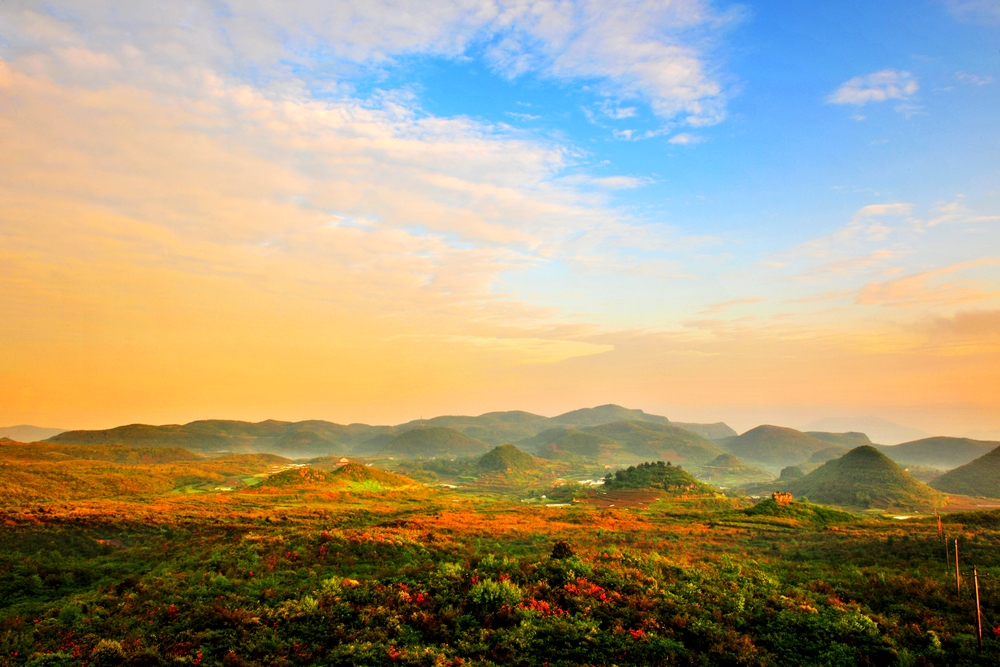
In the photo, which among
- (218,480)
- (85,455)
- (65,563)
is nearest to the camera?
(65,563)

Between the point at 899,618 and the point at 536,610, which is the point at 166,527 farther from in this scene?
the point at 899,618

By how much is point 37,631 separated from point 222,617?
642 cm

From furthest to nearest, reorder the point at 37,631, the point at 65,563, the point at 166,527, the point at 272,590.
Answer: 1. the point at 166,527
2. the point at 65,563
3. the point at 272,590
4. the point at 37,631

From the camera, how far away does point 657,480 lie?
5025 inches

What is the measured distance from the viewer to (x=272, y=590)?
19.4 metres

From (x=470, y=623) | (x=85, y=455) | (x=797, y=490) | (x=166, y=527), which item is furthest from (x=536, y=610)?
(x=85, y=455)

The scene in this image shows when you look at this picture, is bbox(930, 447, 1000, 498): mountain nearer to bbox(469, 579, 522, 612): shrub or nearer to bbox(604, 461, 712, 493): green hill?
bbox(604, 461, 712, 493): green hill

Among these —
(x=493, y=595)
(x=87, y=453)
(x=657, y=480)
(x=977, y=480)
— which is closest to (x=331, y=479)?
(x=657, y=480)

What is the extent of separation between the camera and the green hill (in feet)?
406

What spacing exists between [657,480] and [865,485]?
204 ft

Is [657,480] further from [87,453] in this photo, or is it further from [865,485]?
[87,453]

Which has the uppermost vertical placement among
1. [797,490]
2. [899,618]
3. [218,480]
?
[899,618]

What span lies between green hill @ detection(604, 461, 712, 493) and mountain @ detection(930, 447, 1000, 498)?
3340 inches

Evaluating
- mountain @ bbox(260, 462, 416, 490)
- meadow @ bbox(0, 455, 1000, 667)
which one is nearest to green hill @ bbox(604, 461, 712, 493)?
mountain @ bbox(260, 462, 416, 490)
